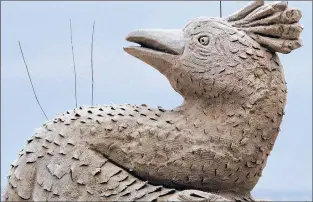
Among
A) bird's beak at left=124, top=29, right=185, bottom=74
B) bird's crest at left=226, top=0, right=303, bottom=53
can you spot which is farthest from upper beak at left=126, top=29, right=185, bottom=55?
bird's crest at left=226, top=0, right=303, bottom=53

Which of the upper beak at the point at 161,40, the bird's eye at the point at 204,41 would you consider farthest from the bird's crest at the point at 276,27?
the upper beak at the point at 161,40

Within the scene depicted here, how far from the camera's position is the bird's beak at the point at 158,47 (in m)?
4.25

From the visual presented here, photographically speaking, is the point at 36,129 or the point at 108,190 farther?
the point at 36,129

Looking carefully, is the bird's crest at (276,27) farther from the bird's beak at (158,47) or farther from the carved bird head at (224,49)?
the bird's beak at (158,47)

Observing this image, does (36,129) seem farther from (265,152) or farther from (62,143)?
(265,152)

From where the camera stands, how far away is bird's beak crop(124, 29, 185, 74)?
13.9ft

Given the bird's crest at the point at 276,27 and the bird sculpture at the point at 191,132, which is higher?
the bird's crest at the point at 276,27

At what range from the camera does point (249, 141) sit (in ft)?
13.6

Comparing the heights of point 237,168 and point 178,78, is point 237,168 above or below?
below

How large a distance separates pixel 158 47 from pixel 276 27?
0.59 meters

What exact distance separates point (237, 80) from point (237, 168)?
0.43 meters

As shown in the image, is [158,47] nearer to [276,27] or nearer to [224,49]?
[224,49]

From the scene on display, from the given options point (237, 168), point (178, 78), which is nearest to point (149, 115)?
point (178, 78)

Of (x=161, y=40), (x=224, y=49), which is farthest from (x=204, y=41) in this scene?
(x=161, y=40)
